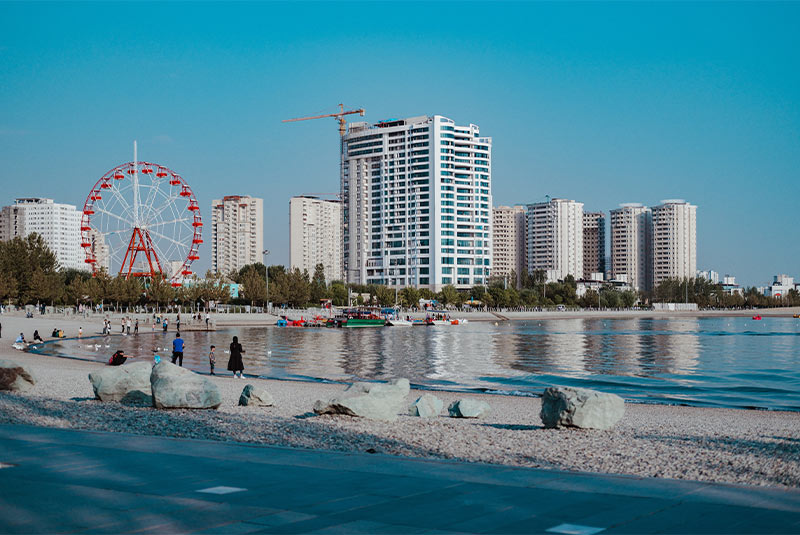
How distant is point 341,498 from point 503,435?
25.3 feet

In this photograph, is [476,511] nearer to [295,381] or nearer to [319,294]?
[295,381]

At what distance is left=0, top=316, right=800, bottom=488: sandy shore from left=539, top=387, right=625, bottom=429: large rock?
271 millimetres

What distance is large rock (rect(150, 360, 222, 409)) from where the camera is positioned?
17.5 metres

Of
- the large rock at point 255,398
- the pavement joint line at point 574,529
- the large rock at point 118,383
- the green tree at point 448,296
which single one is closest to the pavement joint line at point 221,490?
the pavement joint line at point 574,529

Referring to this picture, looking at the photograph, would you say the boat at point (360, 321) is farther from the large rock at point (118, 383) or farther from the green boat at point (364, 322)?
the large rock at point (118, 383)

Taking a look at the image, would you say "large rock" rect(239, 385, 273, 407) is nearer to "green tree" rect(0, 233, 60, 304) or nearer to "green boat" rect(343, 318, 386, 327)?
"green tree" rect(0, 233, 60, 304)

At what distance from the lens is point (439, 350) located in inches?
2235

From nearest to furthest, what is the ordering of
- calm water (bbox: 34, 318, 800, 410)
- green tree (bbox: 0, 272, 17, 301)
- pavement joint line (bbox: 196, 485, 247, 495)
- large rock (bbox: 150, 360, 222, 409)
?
→ pavement joint line (bbox: 196, 485, 247, 495) < large rock (bbox: 150, 360, 222, 409) < calm water (bbox: 34, 318, 800, 410) < green tree (bbox: 0, 272, 17, 301)

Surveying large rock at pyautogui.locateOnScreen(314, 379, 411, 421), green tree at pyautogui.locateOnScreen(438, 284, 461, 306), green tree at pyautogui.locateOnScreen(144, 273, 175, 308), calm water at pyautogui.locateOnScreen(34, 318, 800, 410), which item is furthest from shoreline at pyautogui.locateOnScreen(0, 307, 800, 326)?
large rock at pyautogui.locateOnScreen(314, 379, 411, 421)

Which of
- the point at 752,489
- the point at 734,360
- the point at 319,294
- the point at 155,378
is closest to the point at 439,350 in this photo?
the point at 734,360

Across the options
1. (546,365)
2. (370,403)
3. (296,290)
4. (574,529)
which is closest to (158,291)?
(296,290)

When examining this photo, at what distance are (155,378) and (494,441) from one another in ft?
28.2

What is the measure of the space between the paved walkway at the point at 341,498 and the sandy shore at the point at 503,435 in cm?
239

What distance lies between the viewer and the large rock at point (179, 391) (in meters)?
17.5
